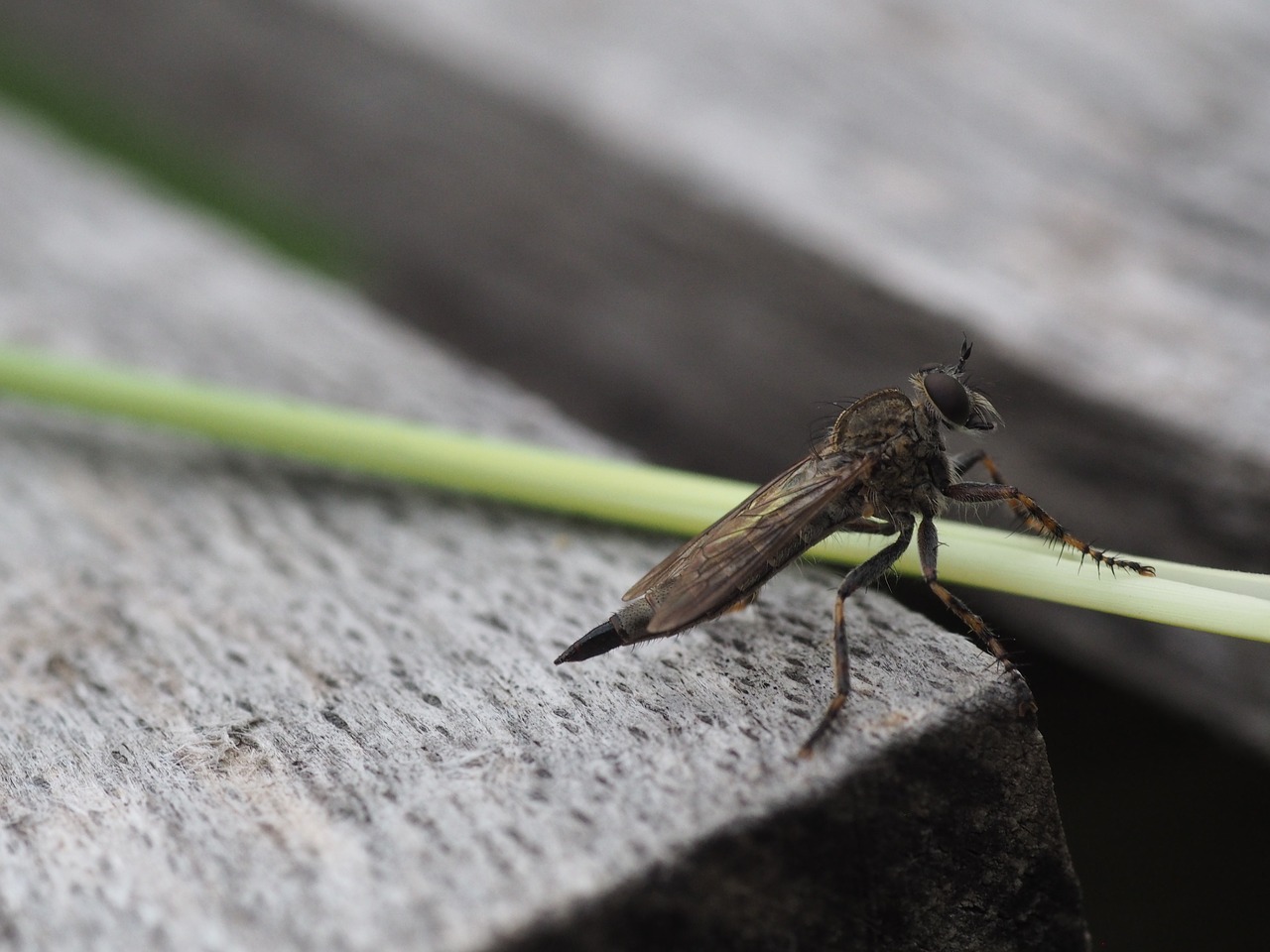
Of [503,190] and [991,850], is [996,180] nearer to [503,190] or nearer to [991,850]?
[503,190]

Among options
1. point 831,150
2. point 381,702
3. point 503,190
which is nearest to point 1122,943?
point 381,702

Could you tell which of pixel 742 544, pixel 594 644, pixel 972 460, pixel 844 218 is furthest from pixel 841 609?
pixel 844 218

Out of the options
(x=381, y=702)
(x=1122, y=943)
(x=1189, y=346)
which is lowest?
(x=381, y=702)

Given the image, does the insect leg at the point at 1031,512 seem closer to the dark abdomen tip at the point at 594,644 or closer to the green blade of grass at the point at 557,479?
the green blade of grass at the point at 557,479

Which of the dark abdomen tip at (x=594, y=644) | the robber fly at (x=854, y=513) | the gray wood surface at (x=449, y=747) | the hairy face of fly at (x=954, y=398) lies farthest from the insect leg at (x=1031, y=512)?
the dark abdomen tip at (x=594, y=644)

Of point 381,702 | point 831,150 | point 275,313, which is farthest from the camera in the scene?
point 275,313

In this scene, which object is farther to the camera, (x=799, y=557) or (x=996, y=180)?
(x=996, y=180)

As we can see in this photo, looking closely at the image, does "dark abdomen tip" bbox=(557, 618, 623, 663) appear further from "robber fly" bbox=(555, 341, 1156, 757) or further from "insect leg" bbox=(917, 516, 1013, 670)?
"insect leg" bbox=(917, 516, 1013, 670)
